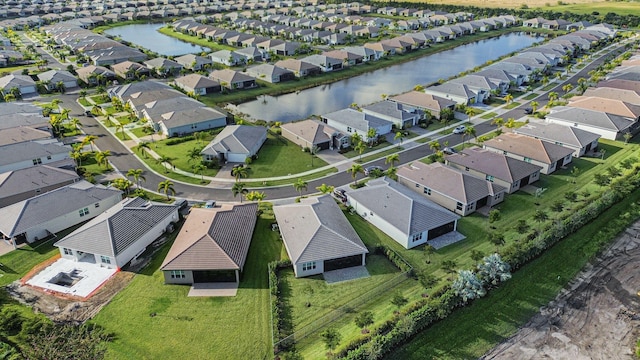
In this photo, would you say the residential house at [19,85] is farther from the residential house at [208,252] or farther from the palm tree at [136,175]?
the residential house at [208,252]

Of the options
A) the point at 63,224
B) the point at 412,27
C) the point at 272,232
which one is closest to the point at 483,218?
the point at 272,232

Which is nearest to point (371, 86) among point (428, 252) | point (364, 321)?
point (428, 252)

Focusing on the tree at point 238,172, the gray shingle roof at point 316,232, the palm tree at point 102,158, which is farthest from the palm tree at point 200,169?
the gray shingle roof at point 316,232

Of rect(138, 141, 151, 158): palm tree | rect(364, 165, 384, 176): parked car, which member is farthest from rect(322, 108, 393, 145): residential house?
rect(138, 141, 151, 158): palm tree

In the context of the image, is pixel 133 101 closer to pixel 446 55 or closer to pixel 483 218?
pixel 483 218

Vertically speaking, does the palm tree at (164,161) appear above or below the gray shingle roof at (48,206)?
below

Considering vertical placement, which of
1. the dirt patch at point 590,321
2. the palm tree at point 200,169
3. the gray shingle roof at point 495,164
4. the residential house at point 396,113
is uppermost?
the residential house at point 396,113

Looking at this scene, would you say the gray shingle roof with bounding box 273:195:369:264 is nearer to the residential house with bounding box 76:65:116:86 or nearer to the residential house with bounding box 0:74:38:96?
the residential house with bounding box 76:65:116:86
